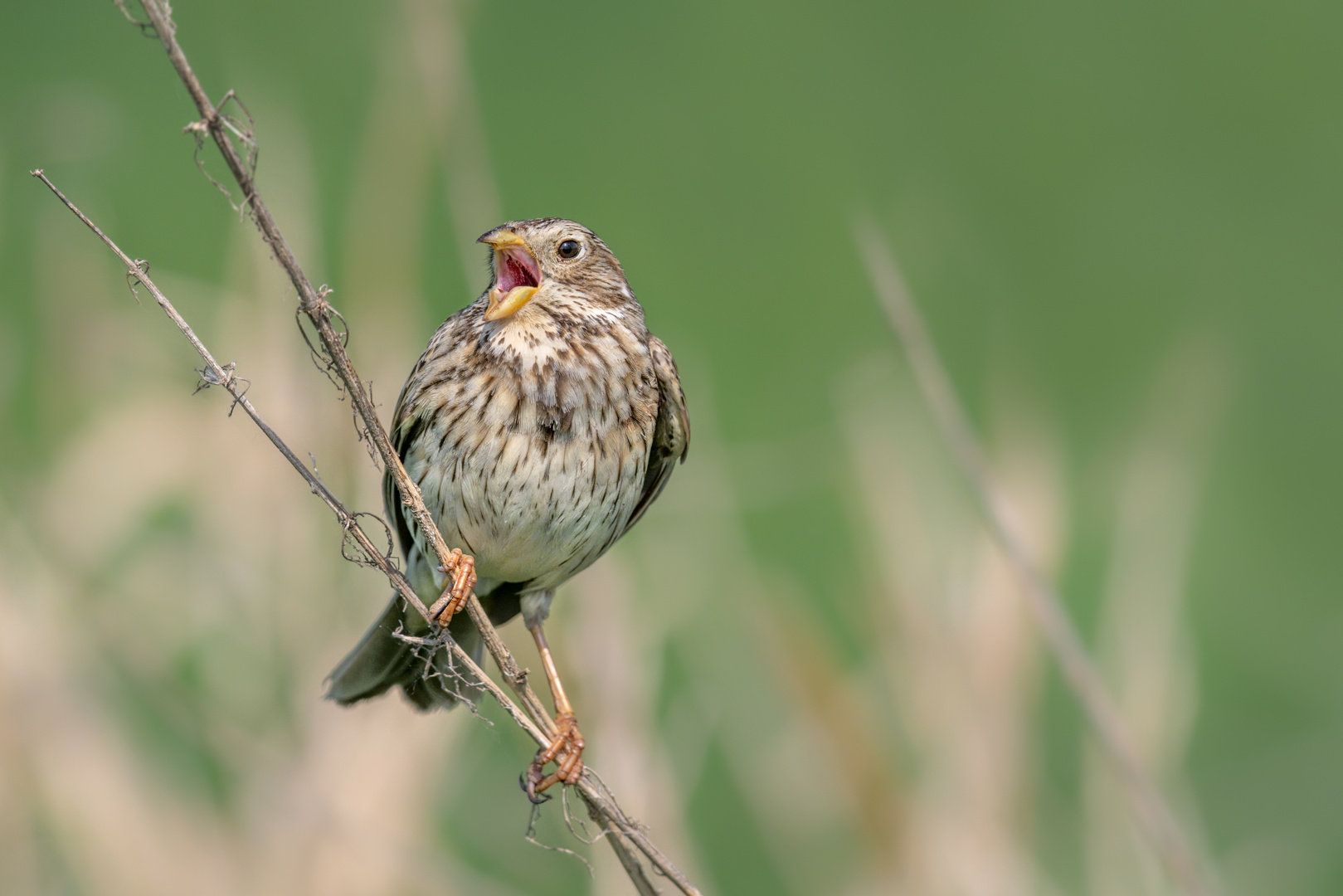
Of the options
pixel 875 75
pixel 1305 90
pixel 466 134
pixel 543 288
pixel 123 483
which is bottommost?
pixel 123 483

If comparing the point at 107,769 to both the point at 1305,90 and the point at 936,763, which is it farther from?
the point at 1305,90

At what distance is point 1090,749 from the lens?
17.0ft

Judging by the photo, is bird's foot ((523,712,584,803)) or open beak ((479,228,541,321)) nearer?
open beak ((479,228,541,321))

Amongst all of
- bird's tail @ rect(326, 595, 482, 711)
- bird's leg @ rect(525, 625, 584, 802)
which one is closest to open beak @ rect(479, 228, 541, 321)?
bird's tail @ rect(326, 595, 482, 711)

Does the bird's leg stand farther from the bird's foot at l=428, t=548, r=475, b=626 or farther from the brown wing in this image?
the brown wing

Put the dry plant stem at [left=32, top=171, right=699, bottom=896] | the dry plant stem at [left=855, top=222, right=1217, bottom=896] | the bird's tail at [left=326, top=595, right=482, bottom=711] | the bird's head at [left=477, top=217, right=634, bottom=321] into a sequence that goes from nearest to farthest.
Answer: the dry plant stem at [left=32, top=171, right=699, bottom=896], the dry plant stem at [left=855, top=222, right=1217, bottom=896], the bird's head at [left=477, top=217, right=634, bottom=321], the bird's tail at [left=326, top=595, right=482, bottom=711]

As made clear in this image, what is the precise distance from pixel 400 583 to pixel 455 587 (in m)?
0.73

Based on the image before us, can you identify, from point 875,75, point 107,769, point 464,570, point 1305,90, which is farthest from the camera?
point 1305,90

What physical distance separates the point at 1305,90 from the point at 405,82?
17200 millimetres

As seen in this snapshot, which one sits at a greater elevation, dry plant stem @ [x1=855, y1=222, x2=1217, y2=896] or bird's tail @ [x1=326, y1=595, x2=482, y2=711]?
dry plant stem @ [x1=855, y1=222, x2=1217, y2=896]

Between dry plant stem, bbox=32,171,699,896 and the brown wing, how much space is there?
114cm

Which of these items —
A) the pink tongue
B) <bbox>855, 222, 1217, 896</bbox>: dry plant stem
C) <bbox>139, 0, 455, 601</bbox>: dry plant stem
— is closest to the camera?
<bbox>139, 0, 455, 601</bbox>: dry plant stem

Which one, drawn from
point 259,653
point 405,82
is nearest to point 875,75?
point 405,82

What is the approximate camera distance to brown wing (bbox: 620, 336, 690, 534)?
403 cm
